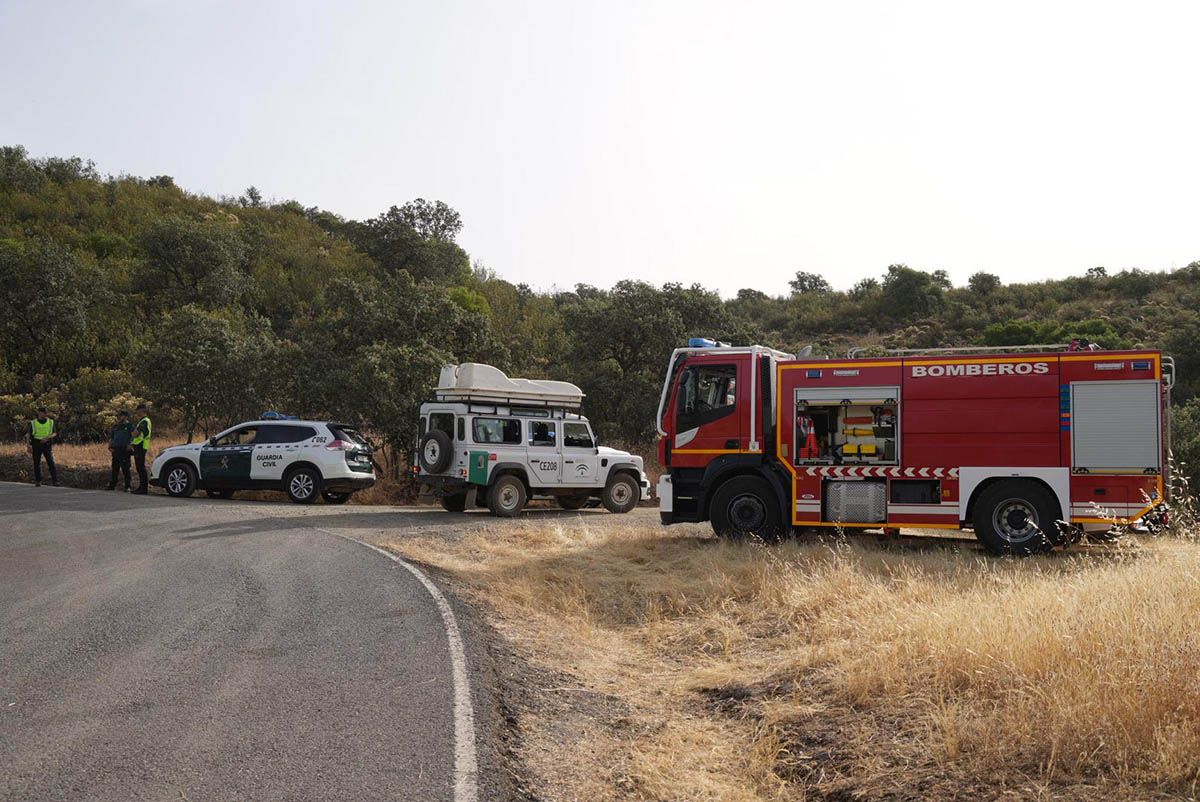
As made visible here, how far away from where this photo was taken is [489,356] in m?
31.8

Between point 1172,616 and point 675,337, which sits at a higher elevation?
point 675,337

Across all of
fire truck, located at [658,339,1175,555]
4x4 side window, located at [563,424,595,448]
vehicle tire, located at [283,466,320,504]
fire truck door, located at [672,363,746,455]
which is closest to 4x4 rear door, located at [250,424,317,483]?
vehicle tire, located at [283,466,320,504]

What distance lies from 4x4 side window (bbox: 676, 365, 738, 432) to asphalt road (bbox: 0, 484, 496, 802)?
17.1 ft

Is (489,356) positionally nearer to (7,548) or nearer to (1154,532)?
(7,548)

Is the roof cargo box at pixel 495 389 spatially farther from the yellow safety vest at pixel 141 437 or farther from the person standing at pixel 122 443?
the person standing at pixel 122 443

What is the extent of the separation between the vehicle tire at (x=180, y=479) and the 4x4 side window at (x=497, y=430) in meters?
7.18

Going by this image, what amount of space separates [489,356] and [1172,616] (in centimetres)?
2640

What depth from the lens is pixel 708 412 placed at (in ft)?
51.4

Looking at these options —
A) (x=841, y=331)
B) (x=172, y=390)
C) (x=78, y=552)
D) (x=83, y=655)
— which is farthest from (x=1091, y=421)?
(x=841, y=331)

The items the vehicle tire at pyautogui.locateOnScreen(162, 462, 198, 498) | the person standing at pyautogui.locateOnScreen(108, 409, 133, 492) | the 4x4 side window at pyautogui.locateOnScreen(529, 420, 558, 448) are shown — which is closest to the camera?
the 4x4 side window at pyautogui.locateOnScreen(529, 420, 558, 448)

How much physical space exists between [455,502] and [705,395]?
776 cm

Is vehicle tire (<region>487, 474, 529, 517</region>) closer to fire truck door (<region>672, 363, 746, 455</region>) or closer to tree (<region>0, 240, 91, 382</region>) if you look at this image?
fire truck door (<region>672, 363, 746, 455</region>)

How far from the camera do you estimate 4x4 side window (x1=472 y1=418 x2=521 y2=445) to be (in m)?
20.4

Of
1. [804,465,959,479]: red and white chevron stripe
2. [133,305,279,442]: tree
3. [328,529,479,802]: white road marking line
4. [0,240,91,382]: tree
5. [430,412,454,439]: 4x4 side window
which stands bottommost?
[328,529,479,802]: white road marking line
